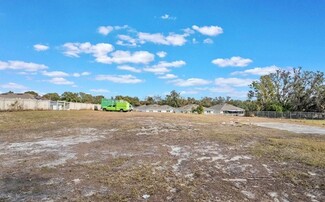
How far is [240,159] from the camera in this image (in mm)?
9555

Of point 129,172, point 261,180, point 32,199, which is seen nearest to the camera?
point 32,199

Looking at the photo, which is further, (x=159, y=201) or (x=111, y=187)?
(x=111, y=187)

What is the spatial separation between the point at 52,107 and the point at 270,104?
51.7 m

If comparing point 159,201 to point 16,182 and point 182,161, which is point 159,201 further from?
point 182,161

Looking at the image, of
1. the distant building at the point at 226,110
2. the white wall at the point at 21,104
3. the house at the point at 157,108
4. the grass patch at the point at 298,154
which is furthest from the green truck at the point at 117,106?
the distant building at the point at 226,110

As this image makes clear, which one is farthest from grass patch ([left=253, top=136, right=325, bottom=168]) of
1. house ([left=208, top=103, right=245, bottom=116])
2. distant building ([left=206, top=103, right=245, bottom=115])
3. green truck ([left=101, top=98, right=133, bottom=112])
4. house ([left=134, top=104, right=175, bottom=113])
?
house ([left=134, top=104, right=175, bottom=113])

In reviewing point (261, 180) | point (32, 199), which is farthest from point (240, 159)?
point (32, 199)

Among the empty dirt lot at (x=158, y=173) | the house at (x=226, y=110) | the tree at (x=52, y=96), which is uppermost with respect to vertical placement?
the tree at (x=52, y=96)

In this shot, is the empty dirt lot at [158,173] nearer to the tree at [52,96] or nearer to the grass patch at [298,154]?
the grass patch at [298,154]

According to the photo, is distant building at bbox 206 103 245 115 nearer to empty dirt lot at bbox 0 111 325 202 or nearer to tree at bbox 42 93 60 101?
tree at bbox 42 93 60 101

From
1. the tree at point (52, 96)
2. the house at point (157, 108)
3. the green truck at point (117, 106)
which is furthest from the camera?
the house at point (157, 108)

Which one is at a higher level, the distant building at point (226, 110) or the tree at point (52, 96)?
the tree at point (52, 96)

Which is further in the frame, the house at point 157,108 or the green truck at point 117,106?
the house at point 157,108

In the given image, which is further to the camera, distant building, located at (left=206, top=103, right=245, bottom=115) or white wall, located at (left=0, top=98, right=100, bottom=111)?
distant building, located at (left=206, top=103, right=245, bottom=115)
